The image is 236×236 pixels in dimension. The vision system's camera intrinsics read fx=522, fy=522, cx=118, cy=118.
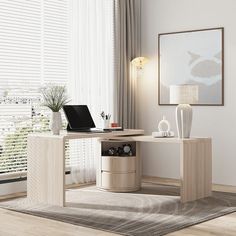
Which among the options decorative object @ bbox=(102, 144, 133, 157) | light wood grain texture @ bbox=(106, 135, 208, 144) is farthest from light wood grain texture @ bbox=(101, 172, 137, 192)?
light wood grain texture @ bbox=(106, 135, 208, 144)

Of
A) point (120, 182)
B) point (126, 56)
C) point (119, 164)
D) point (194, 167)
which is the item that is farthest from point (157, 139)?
point (126, 56)

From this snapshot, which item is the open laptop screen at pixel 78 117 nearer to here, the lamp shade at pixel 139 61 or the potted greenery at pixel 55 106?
the potted greenery at pixel 55 106

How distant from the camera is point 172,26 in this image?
6.54 m

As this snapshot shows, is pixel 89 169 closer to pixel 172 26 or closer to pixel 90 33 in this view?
pixel 90 33

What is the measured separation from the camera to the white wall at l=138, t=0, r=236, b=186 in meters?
6.01

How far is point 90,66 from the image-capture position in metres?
6.26

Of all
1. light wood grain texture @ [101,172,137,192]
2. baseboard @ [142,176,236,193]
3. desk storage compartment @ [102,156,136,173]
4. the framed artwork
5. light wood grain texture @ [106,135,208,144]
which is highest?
the framed artwork

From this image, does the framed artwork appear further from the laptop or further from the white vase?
the white vase

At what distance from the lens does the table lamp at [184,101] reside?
5.14 m

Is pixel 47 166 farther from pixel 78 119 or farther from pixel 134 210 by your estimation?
pixel 134 210

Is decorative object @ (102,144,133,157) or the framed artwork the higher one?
the framed artwork

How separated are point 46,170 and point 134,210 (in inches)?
37.4

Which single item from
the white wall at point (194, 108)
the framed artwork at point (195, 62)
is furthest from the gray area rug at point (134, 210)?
the framed artwork at point (195, 62)

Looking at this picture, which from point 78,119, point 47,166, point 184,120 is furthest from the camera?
point 78,119
